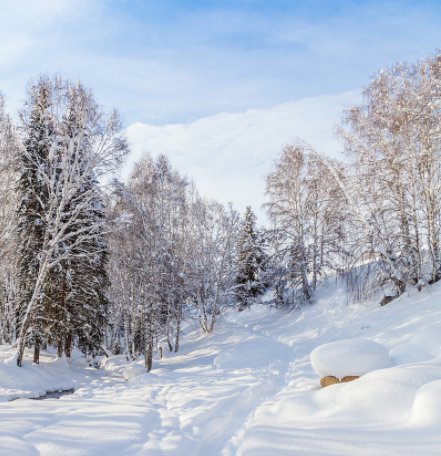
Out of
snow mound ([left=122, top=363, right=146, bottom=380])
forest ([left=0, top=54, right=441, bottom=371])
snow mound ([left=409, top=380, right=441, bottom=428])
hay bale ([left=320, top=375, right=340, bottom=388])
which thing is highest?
forest ([left=0, top=54, right=441, bottom=371])

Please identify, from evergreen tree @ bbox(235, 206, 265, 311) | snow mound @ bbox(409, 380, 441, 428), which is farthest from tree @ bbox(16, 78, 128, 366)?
evergreen tree @ bbox(235, 206, 265, 311)

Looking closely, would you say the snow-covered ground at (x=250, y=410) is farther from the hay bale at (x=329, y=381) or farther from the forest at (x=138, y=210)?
the forest at (x=138, y=210)

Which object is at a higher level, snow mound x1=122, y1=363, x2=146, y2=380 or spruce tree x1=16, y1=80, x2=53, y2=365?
spruce tree x1=16, y1=80, x2=53, y2=365

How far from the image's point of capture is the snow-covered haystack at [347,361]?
9078 millimetres

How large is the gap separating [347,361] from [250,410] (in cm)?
257

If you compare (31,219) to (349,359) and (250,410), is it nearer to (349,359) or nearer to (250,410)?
(250,410)

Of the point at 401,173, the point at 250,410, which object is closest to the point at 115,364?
the point at 250,410

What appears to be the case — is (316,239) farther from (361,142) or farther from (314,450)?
(314,450)

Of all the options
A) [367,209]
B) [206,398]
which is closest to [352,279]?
[367,209]

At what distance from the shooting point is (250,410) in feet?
26.9

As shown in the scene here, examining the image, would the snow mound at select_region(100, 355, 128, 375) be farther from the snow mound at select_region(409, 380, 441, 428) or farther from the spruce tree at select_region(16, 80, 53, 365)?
the snow mound at select_region(409, 380, 441, 428)

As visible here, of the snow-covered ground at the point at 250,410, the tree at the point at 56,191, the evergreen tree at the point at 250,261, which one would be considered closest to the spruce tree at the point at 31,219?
the tree at the point at 56,191

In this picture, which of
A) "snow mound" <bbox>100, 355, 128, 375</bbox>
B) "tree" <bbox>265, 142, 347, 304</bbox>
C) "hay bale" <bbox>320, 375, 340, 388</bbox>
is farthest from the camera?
"tree" <bbox>265, 142, 347, 304</bbox>

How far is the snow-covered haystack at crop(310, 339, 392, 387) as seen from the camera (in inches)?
357
